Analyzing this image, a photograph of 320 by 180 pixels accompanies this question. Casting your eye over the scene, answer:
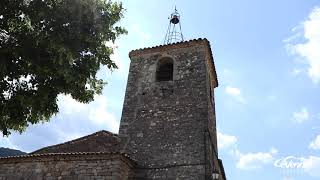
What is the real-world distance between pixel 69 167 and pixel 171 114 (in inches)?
157

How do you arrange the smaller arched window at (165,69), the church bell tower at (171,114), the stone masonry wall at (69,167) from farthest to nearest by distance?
the smaller arched window at (165,69)
the church bell tower at (171,114)
the stone masonry wall at (69,167)

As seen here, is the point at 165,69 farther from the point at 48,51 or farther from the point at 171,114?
the point at 48,51

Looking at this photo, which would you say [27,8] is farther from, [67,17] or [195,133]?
[195,133]

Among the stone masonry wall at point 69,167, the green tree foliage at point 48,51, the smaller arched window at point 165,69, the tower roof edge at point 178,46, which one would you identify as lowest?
the stone masonry wall at point 69,167

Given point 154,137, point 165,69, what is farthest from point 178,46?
point 154,137

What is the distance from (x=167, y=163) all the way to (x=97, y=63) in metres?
4.81

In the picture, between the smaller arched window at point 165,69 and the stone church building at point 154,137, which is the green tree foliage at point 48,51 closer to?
the stone church building at point 154,137

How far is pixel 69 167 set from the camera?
34.2 feet

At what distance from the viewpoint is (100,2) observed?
7.43 meters

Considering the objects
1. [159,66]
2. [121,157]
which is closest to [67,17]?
[121,157]

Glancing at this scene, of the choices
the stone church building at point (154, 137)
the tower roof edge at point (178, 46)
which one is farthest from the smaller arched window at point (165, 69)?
the tower roof edge at point (178, 46)

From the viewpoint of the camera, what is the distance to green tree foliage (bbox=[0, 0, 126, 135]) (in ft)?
22.0

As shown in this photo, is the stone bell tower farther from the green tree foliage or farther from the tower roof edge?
the green tree foliage

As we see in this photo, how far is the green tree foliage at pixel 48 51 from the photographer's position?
6.71 meters
